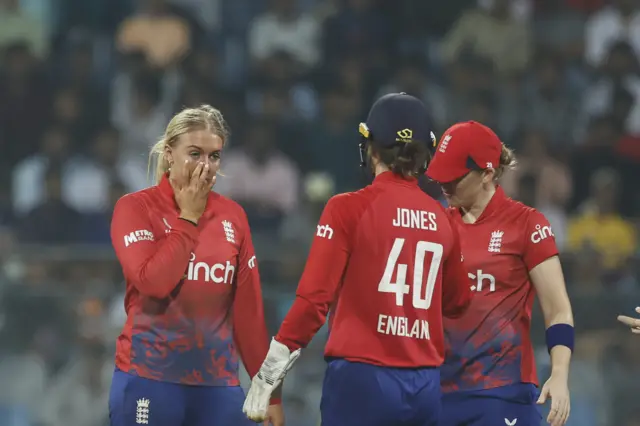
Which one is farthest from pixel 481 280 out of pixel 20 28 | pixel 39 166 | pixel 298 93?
pixel 20 28

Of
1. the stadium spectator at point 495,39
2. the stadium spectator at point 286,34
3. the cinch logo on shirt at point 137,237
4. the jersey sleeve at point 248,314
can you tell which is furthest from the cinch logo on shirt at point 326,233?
the stadium spectator at point 495,39

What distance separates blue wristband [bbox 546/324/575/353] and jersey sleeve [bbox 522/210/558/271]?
28cm

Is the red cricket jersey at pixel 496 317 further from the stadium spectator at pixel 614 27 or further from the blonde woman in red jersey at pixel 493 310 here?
the stadium spectator at pixel 614 27

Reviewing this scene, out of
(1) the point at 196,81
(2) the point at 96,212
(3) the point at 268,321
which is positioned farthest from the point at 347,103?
(3) the point at 268,321

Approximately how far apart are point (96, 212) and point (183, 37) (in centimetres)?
228

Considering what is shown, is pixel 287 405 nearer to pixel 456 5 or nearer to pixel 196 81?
pixel 196 81

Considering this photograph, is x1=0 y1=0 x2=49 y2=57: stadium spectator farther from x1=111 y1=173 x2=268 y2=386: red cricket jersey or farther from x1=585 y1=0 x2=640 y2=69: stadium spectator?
x1=111 y1=173 x2=268 y2=386: red cricket jersey

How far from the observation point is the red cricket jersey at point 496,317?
207 inches

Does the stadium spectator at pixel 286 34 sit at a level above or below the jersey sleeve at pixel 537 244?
above

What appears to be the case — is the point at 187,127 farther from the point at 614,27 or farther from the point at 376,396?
the point at 614,27

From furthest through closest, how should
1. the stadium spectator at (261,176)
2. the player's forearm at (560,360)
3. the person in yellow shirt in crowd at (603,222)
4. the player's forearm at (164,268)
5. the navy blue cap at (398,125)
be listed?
the stadium spectator at (261,176), the person in yellow shirt in crowd at (603,222), the player's forearm at (560,360), the player's forearm at (164,268), the navy blue cap at (398,125)

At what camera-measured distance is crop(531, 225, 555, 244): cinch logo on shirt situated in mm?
5258

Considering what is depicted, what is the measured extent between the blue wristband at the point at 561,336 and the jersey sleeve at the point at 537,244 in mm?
279

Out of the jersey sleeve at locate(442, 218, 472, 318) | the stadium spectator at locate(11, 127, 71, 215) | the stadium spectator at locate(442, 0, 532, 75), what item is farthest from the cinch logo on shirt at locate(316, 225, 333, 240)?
the stadium spectator at locate(442, 0, 532, 75)
